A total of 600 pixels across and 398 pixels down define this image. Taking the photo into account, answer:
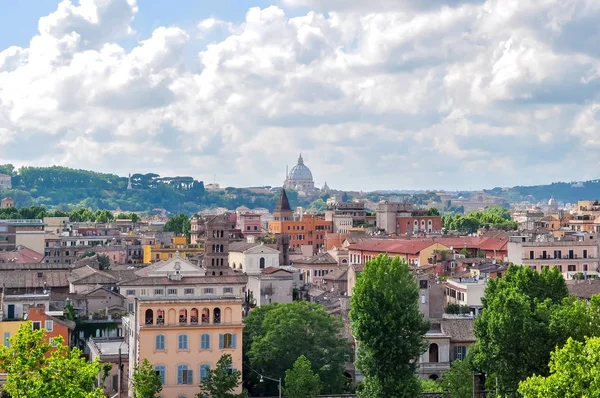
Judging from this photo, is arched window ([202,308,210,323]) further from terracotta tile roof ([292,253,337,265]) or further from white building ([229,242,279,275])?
terracotta tile roof ([292,253,337,265])

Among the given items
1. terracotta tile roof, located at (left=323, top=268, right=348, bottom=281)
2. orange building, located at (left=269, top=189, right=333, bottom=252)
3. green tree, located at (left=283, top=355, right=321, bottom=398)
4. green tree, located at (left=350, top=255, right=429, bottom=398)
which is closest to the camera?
green tree, located at (left=350, top=255, right=429, bottom=398)

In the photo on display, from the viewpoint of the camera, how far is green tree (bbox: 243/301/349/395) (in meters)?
52.5

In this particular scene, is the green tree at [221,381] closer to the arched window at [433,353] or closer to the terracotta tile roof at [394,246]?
the arched window at [433,353]

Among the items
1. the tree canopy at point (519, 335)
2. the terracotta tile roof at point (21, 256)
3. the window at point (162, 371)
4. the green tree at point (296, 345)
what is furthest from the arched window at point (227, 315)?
the terracotta tile roof at point (21, 256)

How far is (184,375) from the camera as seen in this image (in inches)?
1908

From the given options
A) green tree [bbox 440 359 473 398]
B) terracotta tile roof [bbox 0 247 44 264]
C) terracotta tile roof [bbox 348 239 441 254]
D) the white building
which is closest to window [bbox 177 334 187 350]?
green tree [bbox 440 359 473 398]

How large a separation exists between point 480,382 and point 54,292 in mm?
32806

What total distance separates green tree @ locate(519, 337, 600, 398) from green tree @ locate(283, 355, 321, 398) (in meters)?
17.0

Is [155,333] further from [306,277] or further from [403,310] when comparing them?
[306,277]

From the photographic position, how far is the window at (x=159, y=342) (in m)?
48.4

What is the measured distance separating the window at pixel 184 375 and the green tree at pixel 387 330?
7469mm

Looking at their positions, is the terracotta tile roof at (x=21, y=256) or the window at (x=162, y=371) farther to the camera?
the terracotta tile roof at (x=21, y=256)

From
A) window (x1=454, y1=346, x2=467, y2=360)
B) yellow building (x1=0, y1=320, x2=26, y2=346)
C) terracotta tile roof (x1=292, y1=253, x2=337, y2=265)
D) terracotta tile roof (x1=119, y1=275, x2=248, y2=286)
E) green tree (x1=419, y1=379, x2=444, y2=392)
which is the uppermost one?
terracotta tile roof (x1=292, y1=253, x2=337, y2=265)

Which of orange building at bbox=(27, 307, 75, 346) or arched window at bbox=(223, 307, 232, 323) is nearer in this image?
arched window at bbox=(223, 307, 232, 323)
